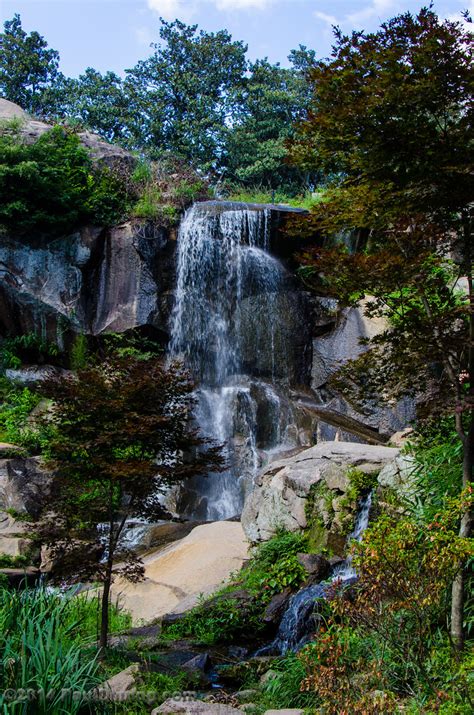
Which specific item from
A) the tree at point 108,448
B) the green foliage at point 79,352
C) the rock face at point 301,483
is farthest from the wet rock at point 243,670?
the green foliage at point 79,352

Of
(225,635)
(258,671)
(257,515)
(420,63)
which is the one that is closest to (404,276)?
(420,63)

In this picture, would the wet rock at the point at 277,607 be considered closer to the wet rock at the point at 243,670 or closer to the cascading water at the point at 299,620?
the cascading water at the point at 299,620

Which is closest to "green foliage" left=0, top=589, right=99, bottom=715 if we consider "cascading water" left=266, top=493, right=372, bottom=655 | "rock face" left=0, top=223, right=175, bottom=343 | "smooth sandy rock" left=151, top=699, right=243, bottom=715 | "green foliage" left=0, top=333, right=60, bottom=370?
"smooth sandy rock" left=151, top=699, right=243, bottom=715

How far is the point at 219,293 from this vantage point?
1555 cm

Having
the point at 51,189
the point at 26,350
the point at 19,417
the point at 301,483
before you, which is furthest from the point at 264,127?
the point at 301,483

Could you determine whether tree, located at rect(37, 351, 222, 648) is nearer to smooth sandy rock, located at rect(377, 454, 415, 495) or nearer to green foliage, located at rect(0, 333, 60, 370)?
smooth sandy rock, located at rect(377, 454, 415, 495)

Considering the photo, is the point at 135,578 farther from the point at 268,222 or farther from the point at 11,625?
the point at 268,222

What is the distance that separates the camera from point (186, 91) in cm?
3262

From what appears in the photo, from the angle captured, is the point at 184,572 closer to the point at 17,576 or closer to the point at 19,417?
the point at 17,576

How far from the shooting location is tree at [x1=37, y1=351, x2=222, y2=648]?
572cm

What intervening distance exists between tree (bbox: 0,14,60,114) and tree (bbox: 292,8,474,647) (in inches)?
1187

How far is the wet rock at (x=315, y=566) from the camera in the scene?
676 cm

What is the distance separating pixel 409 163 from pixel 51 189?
40.6 feet

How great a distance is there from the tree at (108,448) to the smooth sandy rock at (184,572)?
1740 millimetres
